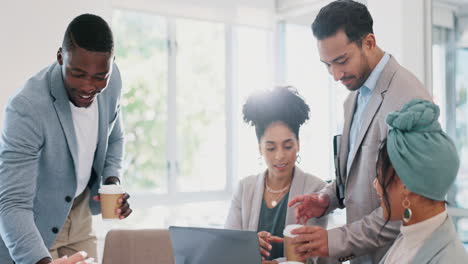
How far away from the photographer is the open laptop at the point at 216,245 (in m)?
1.49

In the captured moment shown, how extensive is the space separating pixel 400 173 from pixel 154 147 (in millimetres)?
3096

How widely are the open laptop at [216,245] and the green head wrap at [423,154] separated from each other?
1.64ft

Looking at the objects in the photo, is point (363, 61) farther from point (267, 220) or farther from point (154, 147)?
point (154, 147)

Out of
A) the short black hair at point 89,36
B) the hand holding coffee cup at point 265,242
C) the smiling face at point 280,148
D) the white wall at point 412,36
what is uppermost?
the white wall at point 412,36

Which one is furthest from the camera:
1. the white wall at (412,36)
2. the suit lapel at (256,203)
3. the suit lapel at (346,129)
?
the white wall at (412,36)

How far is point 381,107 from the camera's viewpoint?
167cm

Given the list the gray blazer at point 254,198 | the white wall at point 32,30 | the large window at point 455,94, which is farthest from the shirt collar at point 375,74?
the white wall at point 32,30

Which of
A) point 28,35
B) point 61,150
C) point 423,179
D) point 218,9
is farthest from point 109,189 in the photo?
point 218,9

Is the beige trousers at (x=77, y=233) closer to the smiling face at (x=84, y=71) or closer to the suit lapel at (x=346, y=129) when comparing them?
the smiling face at (x=84, y=71)

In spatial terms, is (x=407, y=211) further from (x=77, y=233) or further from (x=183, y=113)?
(x=183, y=113)

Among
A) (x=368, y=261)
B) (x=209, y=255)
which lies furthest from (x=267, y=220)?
(x=209, y=255)

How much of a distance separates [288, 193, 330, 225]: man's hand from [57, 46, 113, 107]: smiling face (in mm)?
895

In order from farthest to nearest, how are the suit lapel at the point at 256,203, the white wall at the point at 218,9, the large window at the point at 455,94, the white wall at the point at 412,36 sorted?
the white wall at the point at 218,9 < the white wall at the point at 412,36 < the large window at the point at 455,94 < the suit lapel at the point at 256,203

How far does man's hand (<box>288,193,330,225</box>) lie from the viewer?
6.31ft
